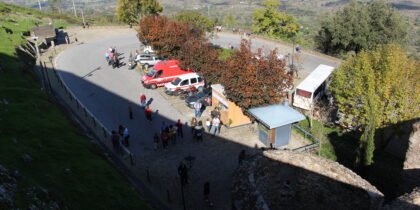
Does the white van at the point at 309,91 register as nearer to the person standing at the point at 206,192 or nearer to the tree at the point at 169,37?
the tree at the point at 169,37

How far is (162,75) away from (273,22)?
3212 centimetres

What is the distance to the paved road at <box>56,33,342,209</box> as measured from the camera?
47.9 ft

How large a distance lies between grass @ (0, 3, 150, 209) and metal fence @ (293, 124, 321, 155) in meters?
9.77

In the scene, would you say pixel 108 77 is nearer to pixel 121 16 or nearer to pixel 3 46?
pixel 3 46

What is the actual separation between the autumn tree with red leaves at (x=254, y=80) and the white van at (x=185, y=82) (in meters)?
6.74

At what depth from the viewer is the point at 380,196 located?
1159cm

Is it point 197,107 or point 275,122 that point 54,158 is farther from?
point 275,122

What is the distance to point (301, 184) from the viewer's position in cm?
1478

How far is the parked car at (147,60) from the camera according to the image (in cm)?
3110

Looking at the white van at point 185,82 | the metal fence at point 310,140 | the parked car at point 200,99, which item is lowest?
the metal fence at point 310,140

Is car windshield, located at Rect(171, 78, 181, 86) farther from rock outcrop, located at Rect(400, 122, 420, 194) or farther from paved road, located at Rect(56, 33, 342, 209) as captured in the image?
rock outcrop, located at Rect(400, 122, 420, 194)

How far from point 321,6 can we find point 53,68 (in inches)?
7549

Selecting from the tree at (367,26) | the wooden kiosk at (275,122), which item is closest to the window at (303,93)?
the wooden kiosk at (275,122)

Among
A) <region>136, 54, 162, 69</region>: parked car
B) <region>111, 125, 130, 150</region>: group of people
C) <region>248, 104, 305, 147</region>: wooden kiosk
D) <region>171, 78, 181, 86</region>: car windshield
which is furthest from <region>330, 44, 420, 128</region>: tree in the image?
<region>136, 54, 162, 69</region>: parked car
